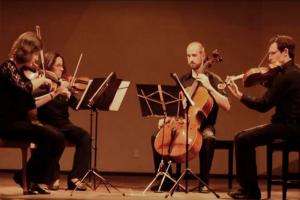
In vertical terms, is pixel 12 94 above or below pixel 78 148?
above

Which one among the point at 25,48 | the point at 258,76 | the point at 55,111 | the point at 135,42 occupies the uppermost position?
the point at 135,42

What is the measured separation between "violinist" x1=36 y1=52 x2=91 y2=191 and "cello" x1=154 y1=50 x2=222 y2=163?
75 centimetres

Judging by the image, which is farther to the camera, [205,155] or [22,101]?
[205,155]

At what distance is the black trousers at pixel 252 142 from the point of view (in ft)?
17.6

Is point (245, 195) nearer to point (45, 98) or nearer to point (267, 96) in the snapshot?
point (267, 96)

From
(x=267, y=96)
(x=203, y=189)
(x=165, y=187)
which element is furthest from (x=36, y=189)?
(x=267, y=96)

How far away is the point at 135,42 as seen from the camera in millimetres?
7984

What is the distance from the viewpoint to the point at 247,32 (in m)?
7.86

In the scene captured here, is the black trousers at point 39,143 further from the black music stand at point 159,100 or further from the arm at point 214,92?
the arm at point 214,92

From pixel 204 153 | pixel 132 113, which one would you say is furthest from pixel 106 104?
pixel 132 113

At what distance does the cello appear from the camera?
18.7ft

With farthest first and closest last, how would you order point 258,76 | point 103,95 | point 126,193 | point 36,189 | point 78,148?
point 78,148 → point 126,193 → point 103,95 → point 36,189 → point 258,76

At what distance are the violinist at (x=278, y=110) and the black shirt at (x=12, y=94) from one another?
5.58 ft

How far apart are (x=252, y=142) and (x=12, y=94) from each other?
6.75 feet
